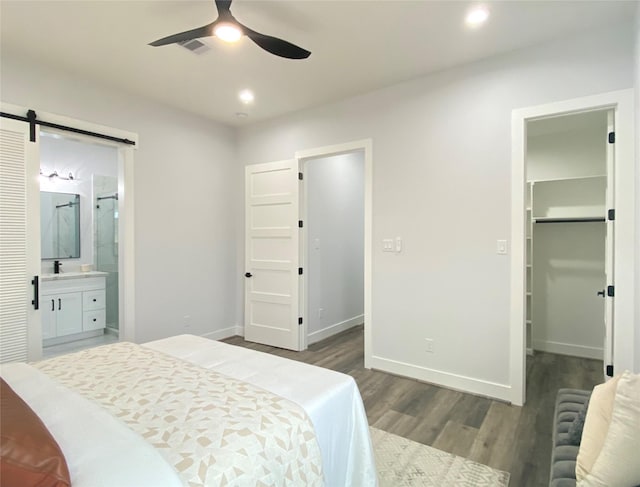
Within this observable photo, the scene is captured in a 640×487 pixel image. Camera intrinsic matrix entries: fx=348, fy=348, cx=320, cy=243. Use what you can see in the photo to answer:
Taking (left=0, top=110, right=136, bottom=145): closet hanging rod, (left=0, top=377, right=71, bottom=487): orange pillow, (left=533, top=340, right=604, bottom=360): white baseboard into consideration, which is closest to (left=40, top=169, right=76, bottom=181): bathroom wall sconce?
(left=0, top=110, right=136, bottom=145): closet hanging rod

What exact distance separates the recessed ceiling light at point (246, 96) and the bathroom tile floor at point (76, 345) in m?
3.41

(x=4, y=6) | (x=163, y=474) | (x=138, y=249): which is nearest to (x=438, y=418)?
(x=163, y=474)

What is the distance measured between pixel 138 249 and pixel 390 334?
279 centimetres

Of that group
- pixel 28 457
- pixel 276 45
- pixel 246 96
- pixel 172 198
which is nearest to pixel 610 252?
pixel 276 45

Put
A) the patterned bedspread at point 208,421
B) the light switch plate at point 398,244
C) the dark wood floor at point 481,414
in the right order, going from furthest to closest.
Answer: the light switch plate at point 398,244 < the dark wood floor at point 481,414 < the patterned bedspread at point 208,421

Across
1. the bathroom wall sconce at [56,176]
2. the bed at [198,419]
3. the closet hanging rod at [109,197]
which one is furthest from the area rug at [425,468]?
the bathroom wall sconce at [56,176]

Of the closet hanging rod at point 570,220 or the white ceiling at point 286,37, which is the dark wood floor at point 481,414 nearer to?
the closet hanging rod at point 570,220

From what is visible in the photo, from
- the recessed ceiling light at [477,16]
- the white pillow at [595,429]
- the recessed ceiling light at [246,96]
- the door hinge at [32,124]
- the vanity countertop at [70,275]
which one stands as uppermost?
the recessed ceiling light at [246,96]

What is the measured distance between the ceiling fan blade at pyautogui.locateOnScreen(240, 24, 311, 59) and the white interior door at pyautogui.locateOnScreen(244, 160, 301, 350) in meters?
1.97

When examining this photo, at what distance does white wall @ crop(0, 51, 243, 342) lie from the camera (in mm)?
3201

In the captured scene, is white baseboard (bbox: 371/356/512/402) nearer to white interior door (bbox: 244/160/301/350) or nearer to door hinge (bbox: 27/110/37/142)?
white interior door (bbox: 244/160/301/350)

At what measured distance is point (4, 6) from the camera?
2287 millimetres

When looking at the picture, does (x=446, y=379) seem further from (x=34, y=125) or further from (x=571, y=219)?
(x=34, y=125)

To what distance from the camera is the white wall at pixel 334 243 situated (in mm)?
4582
